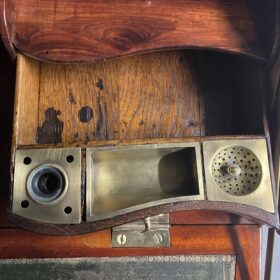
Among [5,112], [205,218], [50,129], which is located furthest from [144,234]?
[5,112]

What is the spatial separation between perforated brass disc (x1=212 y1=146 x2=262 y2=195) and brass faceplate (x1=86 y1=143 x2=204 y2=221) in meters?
0.06

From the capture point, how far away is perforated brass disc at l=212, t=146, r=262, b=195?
1039mm

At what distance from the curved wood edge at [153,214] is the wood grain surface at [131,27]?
421 millimetres

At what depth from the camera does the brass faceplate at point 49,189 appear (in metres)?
1.03

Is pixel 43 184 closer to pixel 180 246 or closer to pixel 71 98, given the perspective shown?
pixel 71 98

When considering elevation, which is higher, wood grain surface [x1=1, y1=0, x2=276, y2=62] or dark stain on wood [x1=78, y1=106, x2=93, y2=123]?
wood grain surface [x1=1, y1=0, x2=276, y2=62]

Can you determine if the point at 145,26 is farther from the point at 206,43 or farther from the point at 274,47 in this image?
the point at 274,47

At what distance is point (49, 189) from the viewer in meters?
1.08

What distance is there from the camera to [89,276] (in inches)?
46.4

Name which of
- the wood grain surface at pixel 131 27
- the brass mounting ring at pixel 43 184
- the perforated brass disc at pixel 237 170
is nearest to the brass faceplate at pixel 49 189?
the brass mounting ring at pixel 43 184

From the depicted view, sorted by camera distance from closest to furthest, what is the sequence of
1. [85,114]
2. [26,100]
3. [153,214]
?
[153,214] → [26,100] → [85,114]

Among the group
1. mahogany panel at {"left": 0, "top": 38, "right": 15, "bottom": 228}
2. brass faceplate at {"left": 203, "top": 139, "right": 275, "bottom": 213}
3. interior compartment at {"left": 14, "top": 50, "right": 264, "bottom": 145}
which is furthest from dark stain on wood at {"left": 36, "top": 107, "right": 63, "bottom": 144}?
brass faceplate at {"left": 203, "top": 139, "right": 275, "bottom": 213}

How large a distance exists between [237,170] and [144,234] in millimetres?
369

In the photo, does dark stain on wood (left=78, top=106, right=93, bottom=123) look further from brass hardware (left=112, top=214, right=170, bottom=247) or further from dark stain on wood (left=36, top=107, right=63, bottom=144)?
brass hardware (left=112, top=214, right=170, bottom=247)
